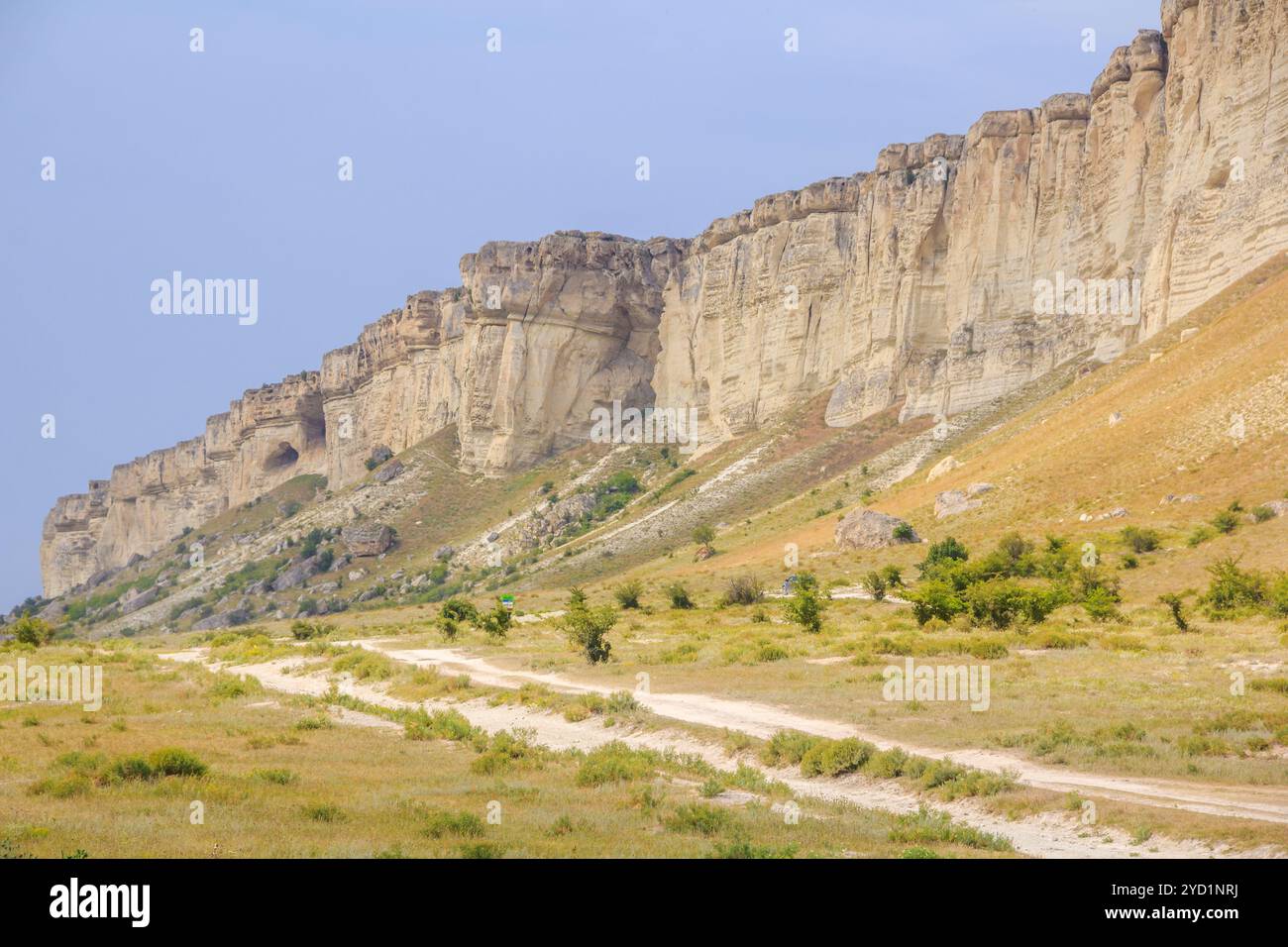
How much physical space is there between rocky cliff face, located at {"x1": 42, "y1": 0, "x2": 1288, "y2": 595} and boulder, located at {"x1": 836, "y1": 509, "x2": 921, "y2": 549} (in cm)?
1668

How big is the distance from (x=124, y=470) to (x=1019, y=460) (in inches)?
4703

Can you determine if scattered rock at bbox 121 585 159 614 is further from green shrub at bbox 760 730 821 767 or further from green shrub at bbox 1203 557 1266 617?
green shrub at bbox 760 730 821 767

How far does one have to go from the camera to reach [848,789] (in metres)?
13.6

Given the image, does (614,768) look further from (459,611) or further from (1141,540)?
(459,611)

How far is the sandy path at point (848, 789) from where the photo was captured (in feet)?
33.1

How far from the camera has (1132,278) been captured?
56.0 m

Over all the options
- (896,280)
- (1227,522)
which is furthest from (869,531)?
(896,280)

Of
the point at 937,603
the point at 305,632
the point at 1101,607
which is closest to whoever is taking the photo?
the point at 1101,607

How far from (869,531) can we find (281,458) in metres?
86.0

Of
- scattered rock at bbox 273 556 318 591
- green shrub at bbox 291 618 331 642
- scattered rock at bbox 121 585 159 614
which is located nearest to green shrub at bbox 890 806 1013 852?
green shrub at bbox 291 618 331 642

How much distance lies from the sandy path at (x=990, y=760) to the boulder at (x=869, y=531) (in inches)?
846

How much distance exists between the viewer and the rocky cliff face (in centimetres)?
5144

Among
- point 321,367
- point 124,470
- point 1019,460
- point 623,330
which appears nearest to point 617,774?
point 1019,460
